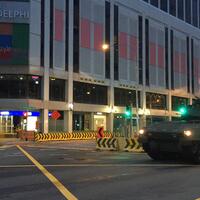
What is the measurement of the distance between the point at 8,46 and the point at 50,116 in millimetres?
9685

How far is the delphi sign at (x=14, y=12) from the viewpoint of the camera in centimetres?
6003

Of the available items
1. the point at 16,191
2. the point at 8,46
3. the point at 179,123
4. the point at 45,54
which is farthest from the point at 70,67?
the point at 16,191

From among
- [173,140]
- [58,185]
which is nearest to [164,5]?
[173,140]

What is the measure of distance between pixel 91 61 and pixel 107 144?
37798 mm

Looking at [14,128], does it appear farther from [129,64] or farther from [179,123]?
[179,123]

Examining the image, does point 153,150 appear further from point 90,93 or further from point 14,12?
point 90,93

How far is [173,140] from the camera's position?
19.9 meters

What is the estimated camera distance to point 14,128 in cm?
6203

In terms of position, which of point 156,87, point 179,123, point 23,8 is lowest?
point 179,123

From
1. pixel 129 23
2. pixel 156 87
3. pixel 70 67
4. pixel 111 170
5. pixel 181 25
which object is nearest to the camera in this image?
pixel 111 170

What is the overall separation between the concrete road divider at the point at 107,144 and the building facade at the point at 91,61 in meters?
20.2

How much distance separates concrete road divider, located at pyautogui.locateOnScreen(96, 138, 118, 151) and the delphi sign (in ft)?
102

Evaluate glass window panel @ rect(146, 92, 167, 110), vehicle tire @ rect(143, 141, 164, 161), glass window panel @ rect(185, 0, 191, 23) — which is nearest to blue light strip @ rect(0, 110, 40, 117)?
glass window panel @ rect(146, 92, 167, 110)

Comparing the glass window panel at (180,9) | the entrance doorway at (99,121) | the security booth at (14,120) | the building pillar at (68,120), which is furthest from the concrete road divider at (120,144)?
the glass window panel at (180,9)
